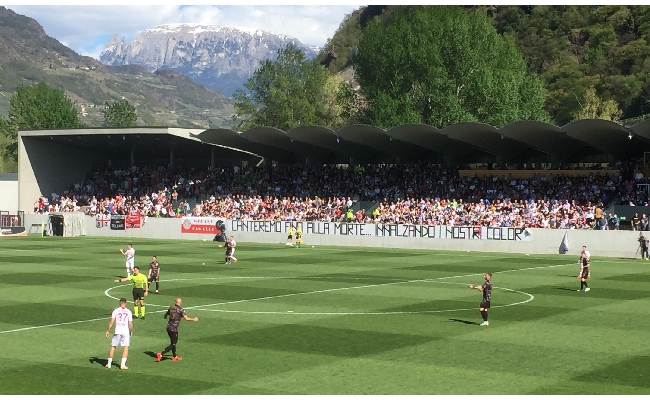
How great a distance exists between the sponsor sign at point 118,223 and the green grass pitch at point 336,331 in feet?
90.5

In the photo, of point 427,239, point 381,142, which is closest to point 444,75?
point 381,142

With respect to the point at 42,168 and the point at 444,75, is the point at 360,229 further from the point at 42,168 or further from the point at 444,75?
the point at 444,75

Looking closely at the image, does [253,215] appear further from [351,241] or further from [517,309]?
[517,309]

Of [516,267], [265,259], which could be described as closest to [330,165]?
[265,259]

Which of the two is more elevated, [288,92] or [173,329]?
[288,92]

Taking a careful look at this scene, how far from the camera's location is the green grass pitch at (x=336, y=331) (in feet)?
63.2

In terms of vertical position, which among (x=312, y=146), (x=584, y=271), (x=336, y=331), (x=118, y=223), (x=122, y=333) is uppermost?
(x=312, y=146)

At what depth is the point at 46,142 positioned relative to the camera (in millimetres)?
84688

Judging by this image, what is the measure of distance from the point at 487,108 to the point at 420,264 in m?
48.5

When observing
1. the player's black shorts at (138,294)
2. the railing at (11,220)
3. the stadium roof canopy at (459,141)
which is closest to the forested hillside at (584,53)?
the stadium roof canopy at (459,141)

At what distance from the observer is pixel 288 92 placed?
453 feet

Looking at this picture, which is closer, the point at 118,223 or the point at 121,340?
the point at 121,340

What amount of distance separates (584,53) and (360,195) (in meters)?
76.4

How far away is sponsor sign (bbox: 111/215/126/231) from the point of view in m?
75.1
